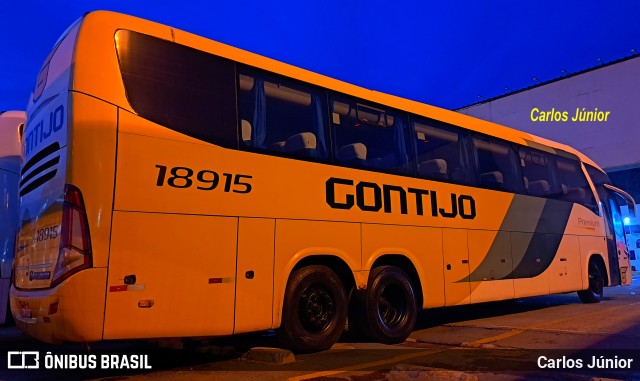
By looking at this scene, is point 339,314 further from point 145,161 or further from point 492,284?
point 492,284

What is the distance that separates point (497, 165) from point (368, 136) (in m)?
3.60

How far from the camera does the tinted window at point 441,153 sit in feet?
25.8

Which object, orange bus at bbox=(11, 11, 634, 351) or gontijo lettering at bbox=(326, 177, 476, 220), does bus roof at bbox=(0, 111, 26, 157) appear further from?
gontijo lettering at bbox=(326, 177, 476, 220)

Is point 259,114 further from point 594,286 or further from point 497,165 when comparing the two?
point 594,286

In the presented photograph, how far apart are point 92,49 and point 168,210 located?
1.78m

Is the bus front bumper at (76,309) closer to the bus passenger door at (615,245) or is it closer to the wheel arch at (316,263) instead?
the wheel arch at (316,263)

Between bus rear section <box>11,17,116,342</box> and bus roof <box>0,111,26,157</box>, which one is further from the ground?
bus roof <box>0,111,26,157</box>

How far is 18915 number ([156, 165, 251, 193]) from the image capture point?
490cm

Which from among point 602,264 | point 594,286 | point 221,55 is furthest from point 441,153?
point 602,264

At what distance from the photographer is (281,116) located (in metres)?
6.12

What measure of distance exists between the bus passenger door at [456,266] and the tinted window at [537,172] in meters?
2.84

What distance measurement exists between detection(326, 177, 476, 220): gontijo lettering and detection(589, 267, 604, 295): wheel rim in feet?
18.3

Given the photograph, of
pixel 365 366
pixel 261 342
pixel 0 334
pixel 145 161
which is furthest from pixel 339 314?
pixel 0 334

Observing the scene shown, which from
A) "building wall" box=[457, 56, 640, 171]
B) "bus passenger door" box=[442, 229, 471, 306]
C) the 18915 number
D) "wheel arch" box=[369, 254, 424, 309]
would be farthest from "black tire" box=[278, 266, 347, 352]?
"building wall" box=[457, 56, 640, 171]
